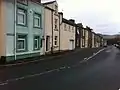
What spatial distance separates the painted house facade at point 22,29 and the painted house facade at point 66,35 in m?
12.5

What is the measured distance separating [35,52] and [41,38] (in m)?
2.68

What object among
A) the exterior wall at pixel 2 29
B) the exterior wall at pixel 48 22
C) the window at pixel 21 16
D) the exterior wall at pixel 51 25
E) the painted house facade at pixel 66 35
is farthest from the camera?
the painted house facade at pixel 66 35

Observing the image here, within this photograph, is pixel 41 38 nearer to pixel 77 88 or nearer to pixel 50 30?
pixel 50 30

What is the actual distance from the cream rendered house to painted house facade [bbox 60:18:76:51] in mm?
3116

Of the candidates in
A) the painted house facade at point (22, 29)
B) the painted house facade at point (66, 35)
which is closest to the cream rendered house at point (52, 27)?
the painted house facade at point (22, 29)

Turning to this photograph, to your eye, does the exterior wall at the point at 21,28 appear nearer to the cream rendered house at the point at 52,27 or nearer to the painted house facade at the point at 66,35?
the cream rendered house at the point at 52,27

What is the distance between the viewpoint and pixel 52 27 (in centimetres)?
3644

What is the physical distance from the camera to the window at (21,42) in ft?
81.7

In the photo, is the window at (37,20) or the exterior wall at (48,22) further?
the exterior wall at (48,22)

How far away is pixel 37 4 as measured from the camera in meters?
29.3

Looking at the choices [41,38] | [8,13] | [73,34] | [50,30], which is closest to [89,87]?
[8,13]

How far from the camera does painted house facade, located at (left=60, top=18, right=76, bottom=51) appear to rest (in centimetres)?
4341

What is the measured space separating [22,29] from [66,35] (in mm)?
21581

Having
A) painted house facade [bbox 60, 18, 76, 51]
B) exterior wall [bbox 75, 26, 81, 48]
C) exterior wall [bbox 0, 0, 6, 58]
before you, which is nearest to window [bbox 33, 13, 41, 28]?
exterior wall [bbox 0, 0, 6, 58]
